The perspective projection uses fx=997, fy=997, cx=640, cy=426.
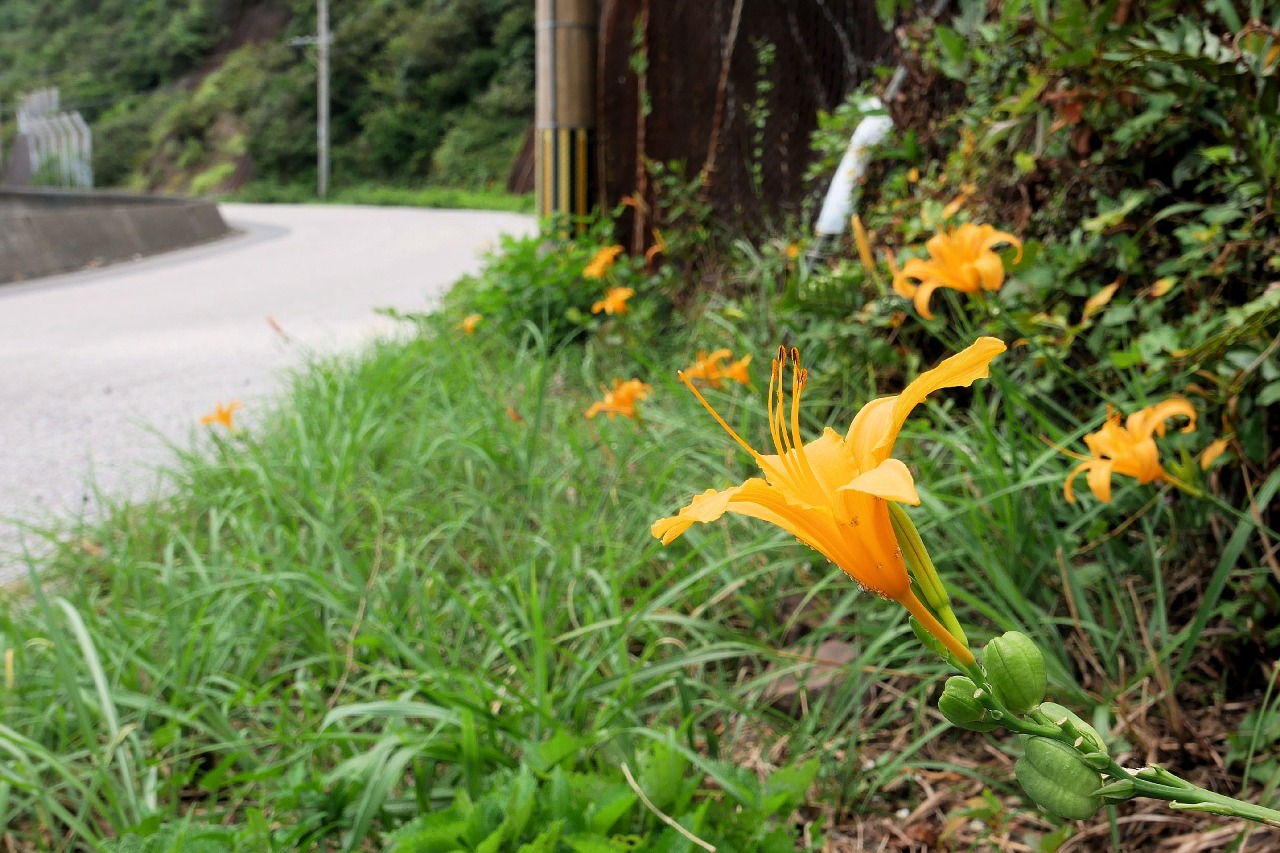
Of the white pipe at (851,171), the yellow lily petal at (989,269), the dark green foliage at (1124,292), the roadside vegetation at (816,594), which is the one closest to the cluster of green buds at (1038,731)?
the roadside vegetation at (816,594)

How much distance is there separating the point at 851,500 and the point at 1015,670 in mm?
123

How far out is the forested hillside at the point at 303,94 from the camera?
28.7 m

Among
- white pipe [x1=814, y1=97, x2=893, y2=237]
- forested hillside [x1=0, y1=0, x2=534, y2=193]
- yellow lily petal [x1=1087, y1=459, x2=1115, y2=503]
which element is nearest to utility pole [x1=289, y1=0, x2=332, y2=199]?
forested hillside [x1=0, y1=0, x2=534, y2=193]

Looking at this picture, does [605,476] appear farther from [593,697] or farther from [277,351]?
[277,351]

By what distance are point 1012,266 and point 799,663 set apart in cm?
73

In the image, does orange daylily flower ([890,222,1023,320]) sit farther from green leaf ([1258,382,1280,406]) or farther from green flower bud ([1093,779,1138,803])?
green flower bud ([1093,779,1138,803])

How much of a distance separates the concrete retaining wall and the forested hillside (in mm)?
15899

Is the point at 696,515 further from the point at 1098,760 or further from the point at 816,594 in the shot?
the point at 816,594

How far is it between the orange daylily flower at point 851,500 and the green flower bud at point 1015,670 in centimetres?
3

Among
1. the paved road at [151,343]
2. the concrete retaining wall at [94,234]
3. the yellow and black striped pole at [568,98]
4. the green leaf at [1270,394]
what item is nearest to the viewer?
the green leaf at [1270,394]

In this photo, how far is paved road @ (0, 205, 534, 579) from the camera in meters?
3.31

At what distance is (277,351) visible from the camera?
526 cm

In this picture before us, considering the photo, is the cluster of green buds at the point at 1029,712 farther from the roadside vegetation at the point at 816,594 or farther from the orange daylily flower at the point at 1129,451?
the orange daylily flower at the point at 1129,451

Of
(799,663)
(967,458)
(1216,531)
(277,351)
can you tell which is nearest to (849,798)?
(799,663)
